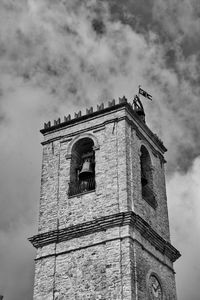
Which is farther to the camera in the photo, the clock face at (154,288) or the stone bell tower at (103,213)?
the clock face at (154,288)

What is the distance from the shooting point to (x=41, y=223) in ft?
67.2

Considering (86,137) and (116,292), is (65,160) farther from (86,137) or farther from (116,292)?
(116,292)

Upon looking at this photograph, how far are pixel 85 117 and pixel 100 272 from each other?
6.73 metres

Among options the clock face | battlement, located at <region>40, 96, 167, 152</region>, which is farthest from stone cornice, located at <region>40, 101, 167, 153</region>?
the clock face

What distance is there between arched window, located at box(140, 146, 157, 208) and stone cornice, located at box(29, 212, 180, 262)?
1661 millimetres

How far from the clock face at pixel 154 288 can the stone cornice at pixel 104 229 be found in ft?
4.19

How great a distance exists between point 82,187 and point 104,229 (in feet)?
8.14

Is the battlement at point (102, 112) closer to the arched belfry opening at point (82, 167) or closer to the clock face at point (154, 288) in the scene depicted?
the arched belfry opening at point (82, 167)

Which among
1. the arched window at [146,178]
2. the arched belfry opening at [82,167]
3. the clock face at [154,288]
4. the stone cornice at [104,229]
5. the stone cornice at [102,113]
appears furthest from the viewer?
the stone cornice at [102,113]

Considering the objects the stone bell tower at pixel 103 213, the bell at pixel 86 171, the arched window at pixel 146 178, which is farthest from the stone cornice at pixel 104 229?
the bell at pixel 86 171

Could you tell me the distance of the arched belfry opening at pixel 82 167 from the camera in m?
20.8

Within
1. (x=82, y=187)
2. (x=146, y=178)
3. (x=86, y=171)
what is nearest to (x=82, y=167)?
(x=86, y=171)

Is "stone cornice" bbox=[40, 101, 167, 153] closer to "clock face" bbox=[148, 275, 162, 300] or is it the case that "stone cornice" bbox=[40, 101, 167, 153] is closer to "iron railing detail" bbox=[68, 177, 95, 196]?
"iron railing detail" bbox=[68, 177, 95, 196]

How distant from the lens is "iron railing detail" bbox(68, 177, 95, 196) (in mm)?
20641
